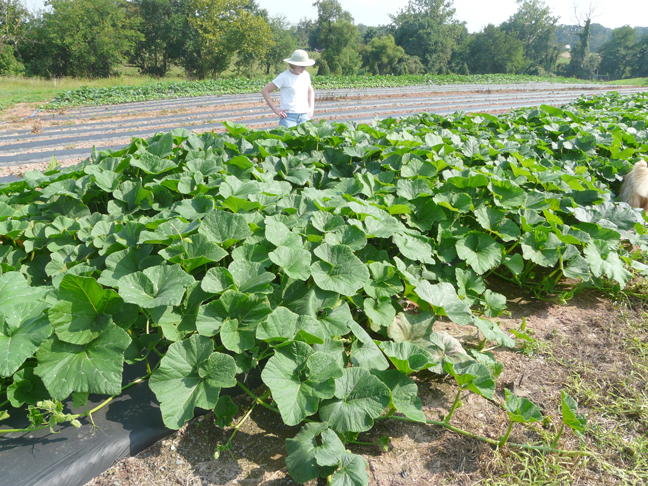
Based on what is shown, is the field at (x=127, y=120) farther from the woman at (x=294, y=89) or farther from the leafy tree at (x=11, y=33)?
the leafy tree at (x=11, y=33)

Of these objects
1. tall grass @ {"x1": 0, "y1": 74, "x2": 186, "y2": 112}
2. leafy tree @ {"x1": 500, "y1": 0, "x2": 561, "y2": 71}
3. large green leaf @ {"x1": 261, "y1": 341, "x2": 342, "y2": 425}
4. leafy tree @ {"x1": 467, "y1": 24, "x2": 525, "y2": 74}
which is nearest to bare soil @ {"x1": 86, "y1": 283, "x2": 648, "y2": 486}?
large green leaf @ {"x1": 261, "y1": 341, "x2": 342, "y2": 425}

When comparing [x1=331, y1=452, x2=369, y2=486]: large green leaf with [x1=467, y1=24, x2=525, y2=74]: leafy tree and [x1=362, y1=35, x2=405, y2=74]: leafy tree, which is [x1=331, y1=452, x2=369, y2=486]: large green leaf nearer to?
[x1=362, y1=35, x2=405, y2=74]: leafy tree

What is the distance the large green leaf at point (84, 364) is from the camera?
1369 millimetres

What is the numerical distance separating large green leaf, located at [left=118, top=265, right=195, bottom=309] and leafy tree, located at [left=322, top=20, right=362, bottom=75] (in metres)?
37.4

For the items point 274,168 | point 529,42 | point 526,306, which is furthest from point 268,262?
point 529,42

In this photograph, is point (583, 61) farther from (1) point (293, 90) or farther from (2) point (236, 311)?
(2) point (236, 311)

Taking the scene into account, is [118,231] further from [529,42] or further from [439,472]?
[529,42]

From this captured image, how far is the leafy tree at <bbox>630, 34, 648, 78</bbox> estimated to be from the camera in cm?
5188

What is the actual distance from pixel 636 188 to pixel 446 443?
3.26 metres

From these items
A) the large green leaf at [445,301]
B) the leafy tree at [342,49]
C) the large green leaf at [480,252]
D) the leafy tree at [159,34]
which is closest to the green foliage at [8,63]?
the leafy tree at [159,34]

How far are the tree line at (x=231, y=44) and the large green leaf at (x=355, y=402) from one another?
3375 centimetres

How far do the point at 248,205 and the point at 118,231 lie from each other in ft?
2.21

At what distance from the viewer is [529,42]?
57438 millimetres

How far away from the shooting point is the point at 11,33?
92.0 ft
